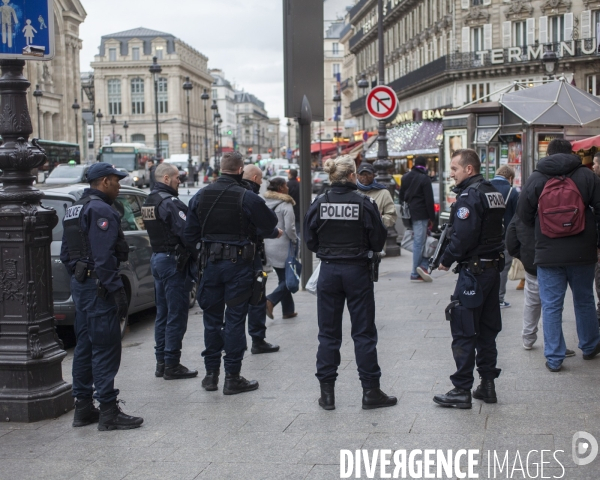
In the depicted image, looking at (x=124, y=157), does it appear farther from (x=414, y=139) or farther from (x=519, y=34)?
(x=519, y=34)

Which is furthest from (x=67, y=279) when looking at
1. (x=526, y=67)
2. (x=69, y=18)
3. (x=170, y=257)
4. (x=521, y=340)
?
(x=69, y=18)

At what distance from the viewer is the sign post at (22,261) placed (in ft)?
20.3

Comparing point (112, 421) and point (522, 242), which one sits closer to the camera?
point (112, 421)

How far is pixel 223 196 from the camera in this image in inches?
265

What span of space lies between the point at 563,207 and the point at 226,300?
9.15 ft

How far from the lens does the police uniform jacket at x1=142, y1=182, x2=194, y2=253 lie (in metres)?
7.41

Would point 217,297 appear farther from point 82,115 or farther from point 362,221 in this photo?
point 82,115

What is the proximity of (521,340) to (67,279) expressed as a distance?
4.60 metres

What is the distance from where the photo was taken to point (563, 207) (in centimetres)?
684

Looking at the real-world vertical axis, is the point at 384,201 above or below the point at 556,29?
below

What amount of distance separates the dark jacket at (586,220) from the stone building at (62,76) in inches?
3163

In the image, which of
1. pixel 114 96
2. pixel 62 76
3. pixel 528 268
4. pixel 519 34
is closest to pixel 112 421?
pixel 528 268

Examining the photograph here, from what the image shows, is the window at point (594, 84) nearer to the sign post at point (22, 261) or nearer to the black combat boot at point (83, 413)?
the sign post at point (22, 261)

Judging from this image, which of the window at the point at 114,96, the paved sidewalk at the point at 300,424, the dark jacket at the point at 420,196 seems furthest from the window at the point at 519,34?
the window at the point at 114,96
